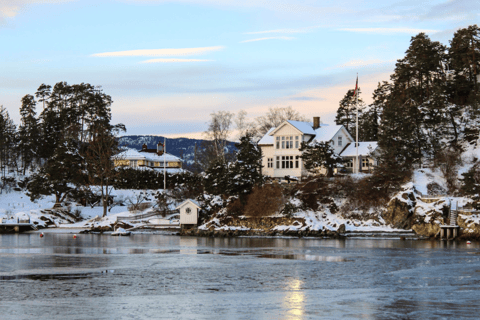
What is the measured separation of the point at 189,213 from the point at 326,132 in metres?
22.9

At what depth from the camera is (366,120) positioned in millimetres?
98375

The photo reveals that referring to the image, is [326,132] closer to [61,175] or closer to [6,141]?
[61,175]

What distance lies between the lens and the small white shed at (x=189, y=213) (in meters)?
68.7

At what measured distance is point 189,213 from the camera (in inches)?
2719

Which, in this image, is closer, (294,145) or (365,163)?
(365,163)

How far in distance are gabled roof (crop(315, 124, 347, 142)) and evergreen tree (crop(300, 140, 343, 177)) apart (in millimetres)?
7563

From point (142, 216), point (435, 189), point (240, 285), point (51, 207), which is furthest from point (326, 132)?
point (240, 285)

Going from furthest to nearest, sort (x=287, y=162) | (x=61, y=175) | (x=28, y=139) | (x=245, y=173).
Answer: (x=28, y=139), (x=61, y=175), (x=287, y=162), (x=245, y=173)

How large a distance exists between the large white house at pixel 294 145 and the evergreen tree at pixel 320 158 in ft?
21.8

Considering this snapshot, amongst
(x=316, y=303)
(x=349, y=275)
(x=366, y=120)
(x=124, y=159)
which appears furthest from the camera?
(x=124, y=159)

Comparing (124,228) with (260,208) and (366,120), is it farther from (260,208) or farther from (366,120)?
(366,120)

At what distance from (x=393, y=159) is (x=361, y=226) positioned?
905 cm

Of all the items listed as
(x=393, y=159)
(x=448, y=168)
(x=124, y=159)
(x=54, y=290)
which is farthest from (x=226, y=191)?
(x=124, y=159)

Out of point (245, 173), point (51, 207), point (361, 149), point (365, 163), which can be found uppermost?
point (361, 149)
